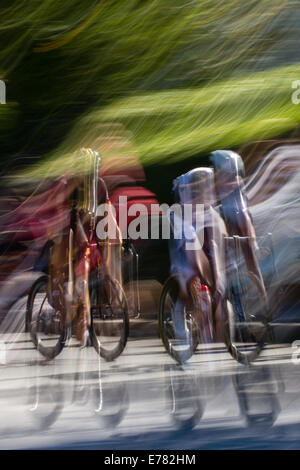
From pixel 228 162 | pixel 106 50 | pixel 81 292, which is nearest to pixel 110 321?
pixel 81 292

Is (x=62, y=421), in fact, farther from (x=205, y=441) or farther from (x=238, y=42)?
(x=238, y=42)

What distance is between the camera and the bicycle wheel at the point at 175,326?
329 centimetres

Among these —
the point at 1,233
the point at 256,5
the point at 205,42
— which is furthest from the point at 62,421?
the point at 256,5

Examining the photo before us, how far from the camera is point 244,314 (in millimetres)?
3348

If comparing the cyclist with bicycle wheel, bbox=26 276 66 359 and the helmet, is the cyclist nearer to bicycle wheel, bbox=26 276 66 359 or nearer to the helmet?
the helmet

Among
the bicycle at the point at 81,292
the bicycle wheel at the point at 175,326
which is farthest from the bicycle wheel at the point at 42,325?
the bicycle wheel at the point at 175,326

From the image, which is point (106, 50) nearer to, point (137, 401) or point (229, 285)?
point (229, 285)

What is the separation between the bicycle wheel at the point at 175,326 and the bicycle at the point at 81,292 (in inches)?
6.4

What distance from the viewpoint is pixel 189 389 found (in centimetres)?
327

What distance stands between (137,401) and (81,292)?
0.52 metres

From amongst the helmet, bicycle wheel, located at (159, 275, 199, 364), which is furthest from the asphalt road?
the helmet

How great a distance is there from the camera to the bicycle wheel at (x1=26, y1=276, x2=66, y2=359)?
329 centimetres

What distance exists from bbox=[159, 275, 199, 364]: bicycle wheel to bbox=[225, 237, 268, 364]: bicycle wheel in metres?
0.15
